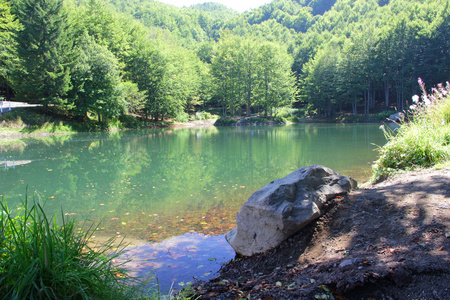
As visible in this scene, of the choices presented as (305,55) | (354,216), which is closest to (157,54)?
(354,216)

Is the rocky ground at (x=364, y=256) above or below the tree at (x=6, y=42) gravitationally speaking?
below

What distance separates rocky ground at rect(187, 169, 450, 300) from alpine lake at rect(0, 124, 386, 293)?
0.90m

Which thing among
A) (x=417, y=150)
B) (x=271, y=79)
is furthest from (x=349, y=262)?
(x=271, y=79)

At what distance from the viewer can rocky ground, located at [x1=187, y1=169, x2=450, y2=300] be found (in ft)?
7.27

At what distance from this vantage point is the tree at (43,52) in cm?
2580

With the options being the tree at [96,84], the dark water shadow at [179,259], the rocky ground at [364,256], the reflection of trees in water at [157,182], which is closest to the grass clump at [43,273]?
the rocky ground at [364,256]

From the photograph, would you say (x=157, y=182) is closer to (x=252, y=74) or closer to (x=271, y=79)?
(x=271, y=79)

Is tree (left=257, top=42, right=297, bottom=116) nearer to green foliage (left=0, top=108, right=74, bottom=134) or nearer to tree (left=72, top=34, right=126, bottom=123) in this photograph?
tree (left=72, top=34, right=126, bottom=123)

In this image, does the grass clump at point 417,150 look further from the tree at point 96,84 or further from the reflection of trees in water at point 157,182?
the tree at point 96,84

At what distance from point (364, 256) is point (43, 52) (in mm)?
30808

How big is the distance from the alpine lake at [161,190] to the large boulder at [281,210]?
1.62 ft

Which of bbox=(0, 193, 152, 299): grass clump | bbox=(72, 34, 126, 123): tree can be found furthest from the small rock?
bbox=(72, 34, 126, 123): tree

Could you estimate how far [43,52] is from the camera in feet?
86.0

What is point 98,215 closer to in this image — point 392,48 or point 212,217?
point 212,217
